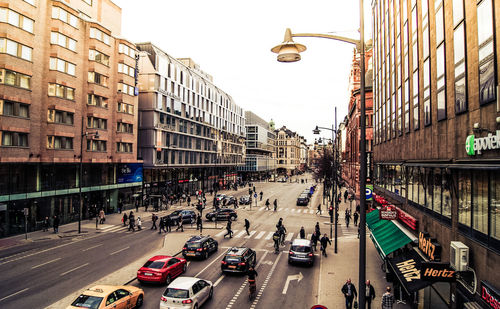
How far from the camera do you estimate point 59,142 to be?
34.5 meters

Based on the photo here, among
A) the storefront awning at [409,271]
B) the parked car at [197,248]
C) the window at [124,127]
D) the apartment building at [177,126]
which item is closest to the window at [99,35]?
the window at [124,127]

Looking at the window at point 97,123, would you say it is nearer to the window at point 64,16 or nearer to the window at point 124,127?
the window at point 124,127

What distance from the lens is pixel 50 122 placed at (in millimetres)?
33188

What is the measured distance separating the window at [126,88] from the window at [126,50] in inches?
Answer: 175

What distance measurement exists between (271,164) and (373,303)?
452ft

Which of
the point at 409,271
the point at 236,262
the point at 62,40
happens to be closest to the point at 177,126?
the point at 62,40

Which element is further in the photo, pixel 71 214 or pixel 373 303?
pixel 71 214

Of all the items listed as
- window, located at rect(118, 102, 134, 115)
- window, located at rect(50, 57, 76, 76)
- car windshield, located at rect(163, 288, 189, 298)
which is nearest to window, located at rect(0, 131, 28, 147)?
window, located at rect(50, 57, 76, 76)

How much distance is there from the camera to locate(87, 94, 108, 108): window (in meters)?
38.9

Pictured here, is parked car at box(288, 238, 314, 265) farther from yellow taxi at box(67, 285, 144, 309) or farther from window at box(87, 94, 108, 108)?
window at box(87, 94, 108, 108)

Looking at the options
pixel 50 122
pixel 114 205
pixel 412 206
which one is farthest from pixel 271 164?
pixel 412 206

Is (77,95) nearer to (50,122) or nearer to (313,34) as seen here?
(50,122)

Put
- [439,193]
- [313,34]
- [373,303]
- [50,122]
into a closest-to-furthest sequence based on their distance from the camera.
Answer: [313,34] < [439,193] < [373,303] < [50,122]

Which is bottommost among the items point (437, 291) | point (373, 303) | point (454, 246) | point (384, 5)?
point (373, 303)
